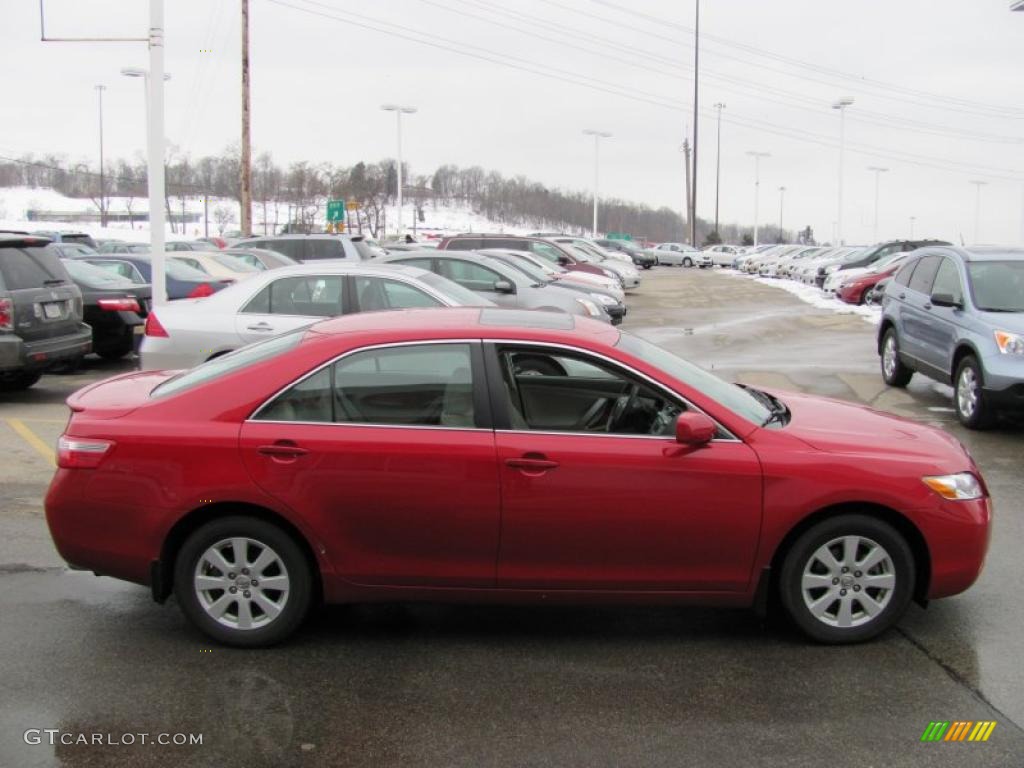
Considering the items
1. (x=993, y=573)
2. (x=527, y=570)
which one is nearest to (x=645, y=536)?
(x=527, y=570)

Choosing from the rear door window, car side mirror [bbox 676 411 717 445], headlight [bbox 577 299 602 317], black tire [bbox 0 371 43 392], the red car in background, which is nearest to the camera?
car side mirror [bbox 676 411 717 445]

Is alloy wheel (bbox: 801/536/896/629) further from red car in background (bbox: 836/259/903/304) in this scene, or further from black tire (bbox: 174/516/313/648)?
red car in background (bbox: 836/259/903/304)

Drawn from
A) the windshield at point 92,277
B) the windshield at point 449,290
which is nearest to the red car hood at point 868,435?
the windshield at point 449,290

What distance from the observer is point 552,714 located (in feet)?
13.1

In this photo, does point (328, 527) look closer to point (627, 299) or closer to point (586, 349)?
point (586, 349)

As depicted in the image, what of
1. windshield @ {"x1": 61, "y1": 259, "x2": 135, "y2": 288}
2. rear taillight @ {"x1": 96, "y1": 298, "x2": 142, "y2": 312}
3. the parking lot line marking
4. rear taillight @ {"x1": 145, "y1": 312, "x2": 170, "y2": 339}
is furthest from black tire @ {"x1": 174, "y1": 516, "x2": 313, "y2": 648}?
windshield @ {"x1": 61, "y1": 259, "x2": 135, "y2": 288}

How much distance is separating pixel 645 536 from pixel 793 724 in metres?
0.98

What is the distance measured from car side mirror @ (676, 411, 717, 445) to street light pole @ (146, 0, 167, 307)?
1051 cm

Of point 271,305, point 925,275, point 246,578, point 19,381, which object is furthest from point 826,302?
point 246,578

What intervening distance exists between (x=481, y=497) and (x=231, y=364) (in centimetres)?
146

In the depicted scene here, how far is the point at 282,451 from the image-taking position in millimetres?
4477

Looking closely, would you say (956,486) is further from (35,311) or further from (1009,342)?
(35,311)

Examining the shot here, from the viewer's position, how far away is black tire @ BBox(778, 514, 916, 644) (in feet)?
14.9

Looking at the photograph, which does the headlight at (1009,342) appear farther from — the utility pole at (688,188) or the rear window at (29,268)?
the utility pole at (688,188)
